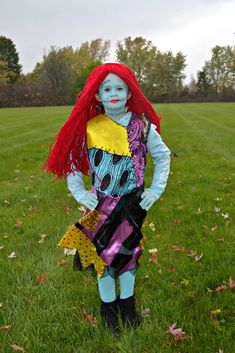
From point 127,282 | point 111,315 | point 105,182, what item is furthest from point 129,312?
point 105,182

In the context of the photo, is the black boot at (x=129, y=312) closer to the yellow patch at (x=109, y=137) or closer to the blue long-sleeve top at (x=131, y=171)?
the blue long-sleeve top at (x=131, y=171)

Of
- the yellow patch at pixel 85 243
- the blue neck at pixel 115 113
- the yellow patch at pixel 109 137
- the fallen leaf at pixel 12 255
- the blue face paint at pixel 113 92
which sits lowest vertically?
the fallen leaf at pixel 12 255

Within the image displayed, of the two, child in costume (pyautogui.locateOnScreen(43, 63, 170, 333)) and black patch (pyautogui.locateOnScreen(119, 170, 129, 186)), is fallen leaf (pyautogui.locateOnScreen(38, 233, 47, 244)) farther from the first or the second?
black patch (pyautogui.locateOnScreen(119, 170, 129, 186))

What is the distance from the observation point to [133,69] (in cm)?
6444

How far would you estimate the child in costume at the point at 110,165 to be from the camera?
8.59 ft

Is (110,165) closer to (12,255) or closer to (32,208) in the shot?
(12,255)

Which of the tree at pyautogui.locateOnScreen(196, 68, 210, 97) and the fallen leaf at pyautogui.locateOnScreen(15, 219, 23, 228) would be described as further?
the tree at pyautogui.locateOnScreen(196, 68, 210, 97)

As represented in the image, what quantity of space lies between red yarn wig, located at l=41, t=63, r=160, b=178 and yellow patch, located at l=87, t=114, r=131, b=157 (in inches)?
4.3

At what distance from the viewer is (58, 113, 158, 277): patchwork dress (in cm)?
261

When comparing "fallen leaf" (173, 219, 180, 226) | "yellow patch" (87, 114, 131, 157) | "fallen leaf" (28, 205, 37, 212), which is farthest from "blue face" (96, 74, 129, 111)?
"fallen leaf" (28, 205, 37, 212)

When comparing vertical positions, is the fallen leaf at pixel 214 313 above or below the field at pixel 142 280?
below

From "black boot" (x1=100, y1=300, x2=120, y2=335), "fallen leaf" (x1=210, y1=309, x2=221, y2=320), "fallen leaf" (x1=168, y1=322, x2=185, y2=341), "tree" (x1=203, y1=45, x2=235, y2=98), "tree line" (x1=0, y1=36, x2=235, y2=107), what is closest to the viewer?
"fallen leaf" (x1=168, y1=322, x2=185, y2=341)

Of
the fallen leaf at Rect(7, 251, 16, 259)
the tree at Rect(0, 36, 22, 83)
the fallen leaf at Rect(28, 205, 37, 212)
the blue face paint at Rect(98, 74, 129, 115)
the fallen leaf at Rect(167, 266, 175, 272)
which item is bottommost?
the fallen leaf at Rect(167, 266, 175, 272)

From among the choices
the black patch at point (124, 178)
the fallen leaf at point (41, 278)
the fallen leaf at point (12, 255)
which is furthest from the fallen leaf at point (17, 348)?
the fallen leaf at point (12, 255)
